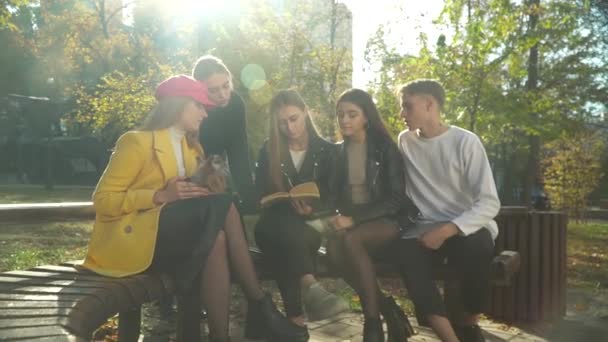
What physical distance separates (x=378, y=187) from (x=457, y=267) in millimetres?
636

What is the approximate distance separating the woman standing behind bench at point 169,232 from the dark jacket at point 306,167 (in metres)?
0.69

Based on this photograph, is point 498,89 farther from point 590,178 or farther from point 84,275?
point 84,275

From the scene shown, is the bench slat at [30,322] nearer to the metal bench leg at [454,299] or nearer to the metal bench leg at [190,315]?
the metal bench leg at [190,315]

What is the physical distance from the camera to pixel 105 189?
3.18 metres

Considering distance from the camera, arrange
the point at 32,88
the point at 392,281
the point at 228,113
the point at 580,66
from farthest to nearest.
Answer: the point at 32,88, the point at 580,66, the point at 392,281, the point at 228,113

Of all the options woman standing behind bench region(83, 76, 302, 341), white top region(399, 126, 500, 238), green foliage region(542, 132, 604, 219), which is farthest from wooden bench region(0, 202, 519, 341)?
green foliage region(542, 132, 604, 219)

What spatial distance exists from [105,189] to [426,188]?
5.99ft

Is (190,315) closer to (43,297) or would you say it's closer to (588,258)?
(43,297)

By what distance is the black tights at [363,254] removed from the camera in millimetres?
3387

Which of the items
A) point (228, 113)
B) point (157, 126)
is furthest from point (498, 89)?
point (157, 126)

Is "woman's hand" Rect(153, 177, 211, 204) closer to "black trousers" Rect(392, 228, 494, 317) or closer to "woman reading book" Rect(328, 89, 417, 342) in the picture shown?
"woman reading book" Rect(328, 89, 417, 342)

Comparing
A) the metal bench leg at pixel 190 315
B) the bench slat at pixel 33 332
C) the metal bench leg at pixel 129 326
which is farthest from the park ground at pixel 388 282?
the bench slat at pixel 33 332

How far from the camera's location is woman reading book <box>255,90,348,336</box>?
3564 mm

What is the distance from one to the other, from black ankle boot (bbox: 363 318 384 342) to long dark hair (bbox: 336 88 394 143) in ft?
3.54
